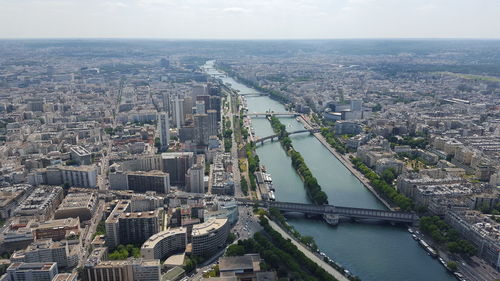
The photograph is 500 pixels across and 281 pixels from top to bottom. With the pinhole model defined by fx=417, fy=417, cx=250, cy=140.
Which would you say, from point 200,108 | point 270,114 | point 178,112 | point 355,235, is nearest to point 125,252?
point 355,235

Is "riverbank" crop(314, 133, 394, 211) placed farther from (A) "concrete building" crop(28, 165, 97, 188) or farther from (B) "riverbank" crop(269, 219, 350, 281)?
(A) "concrete building" crop(28, 165, 97, 188)

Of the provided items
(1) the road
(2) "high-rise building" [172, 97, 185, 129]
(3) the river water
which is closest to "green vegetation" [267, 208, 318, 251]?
(3) the river water

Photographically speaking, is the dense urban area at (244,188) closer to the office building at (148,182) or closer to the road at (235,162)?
the office building at (148,182)

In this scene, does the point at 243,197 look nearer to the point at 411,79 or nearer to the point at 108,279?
the point at 108,279

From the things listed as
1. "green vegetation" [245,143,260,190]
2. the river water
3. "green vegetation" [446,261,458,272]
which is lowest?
the river water

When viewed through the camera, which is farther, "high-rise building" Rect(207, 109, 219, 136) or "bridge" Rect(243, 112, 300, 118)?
"bridge" Rect(243, 112, 300, 118)

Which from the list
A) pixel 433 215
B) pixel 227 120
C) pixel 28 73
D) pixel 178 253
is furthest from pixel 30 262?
pixel 28 73

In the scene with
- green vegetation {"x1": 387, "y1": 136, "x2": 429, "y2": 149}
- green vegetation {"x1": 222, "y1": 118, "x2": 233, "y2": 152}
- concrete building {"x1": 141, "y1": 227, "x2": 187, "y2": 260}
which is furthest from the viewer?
green vegetation {"x1": 387, "y1": 136, "x2": 429, "y2": 149}

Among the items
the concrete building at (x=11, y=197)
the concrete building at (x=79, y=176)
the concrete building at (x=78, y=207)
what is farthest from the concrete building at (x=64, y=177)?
the concrete building at (x=78, y=207)
